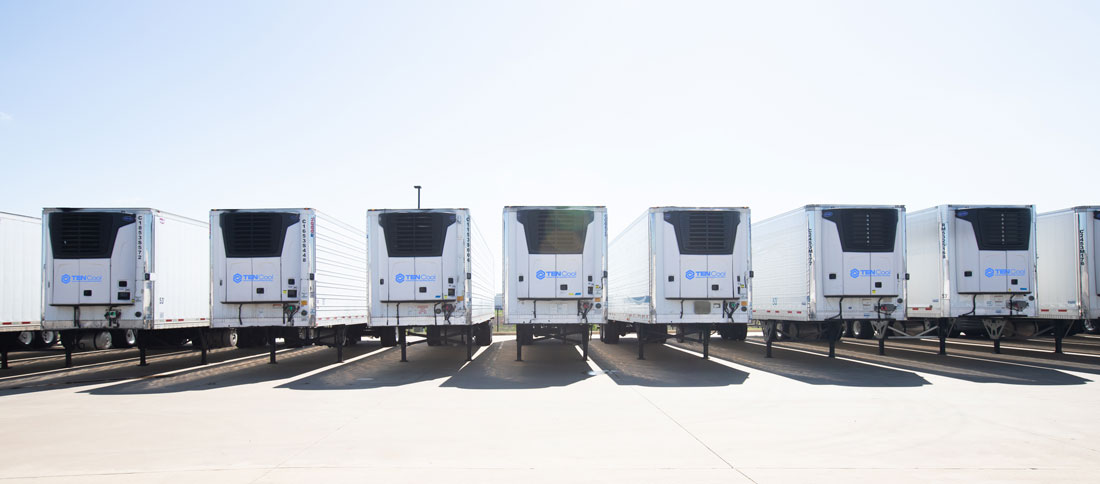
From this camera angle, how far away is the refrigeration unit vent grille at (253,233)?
15008mm

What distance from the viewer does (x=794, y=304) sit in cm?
1695

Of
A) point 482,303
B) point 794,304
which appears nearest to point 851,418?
point 794,304

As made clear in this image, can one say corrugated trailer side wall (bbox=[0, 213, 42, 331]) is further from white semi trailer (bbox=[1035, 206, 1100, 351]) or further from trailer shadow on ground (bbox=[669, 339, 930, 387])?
white semi trailer (bbox=[1035, 206, 1100, 351])

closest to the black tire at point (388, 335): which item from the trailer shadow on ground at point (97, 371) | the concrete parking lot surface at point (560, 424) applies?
the concrete parking lot surface at point (560, 424)

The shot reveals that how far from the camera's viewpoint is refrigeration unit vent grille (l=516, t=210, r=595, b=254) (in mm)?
15328

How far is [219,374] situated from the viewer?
15.1 m

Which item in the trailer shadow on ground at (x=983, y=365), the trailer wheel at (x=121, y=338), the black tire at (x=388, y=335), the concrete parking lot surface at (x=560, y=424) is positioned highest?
the trailer wheel at (x=121, y=338)

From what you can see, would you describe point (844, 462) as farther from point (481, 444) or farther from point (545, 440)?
point (481, 444)

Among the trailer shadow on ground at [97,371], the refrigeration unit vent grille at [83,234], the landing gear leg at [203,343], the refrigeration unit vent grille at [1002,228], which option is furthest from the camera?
the refrigeration unit vent grille at [1002,228]

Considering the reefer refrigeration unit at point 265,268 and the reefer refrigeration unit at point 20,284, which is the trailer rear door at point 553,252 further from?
the reefer refrigeration unit at point 20,284

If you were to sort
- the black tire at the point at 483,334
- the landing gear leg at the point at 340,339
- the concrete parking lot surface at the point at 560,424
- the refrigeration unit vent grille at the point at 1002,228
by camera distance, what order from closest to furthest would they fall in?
the concrete parking lot surface at the point at 560,424, the refrigeration unit vent grille at the point at 1002,228, the landing gear leg at the point at 340,339, the black tire at the point at 483,334

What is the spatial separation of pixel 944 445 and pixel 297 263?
12283mm

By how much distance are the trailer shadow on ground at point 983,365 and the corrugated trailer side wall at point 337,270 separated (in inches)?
493

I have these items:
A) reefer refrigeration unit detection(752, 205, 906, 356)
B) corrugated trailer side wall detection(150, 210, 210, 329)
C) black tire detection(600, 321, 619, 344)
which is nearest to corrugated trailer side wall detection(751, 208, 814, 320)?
reefer refrigeration unit detection(752, 205, 906, 356)
